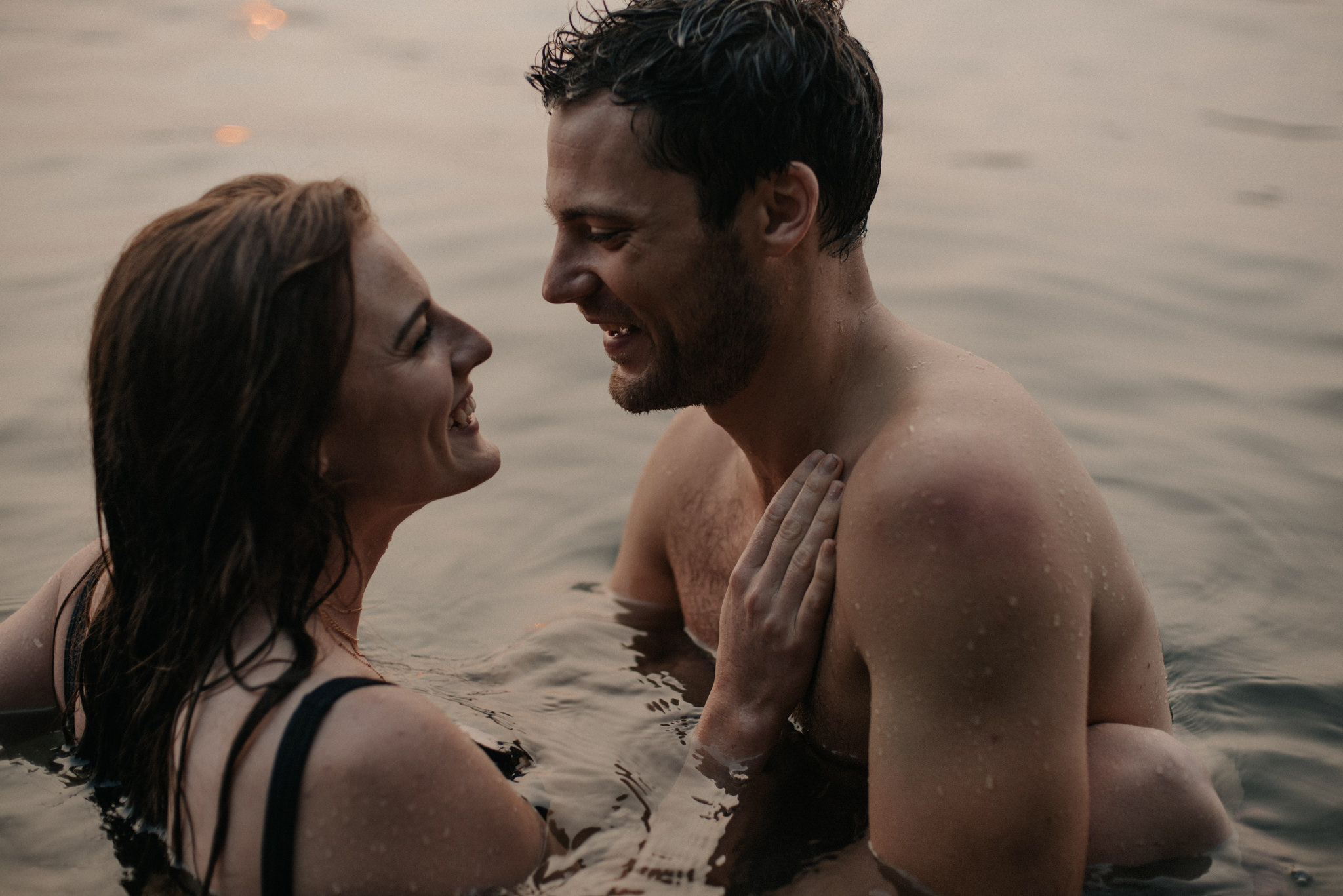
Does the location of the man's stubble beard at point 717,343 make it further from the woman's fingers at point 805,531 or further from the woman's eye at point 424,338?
the woman's eye at point 424,338

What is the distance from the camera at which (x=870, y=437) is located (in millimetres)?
2840

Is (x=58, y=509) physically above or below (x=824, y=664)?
below

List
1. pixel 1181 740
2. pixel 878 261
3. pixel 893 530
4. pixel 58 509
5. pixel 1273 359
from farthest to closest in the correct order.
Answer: pixel 878 261, pixel 1273 359, pixel 58 509, pixel 1181 740, pixel 893 530

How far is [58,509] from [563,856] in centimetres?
296

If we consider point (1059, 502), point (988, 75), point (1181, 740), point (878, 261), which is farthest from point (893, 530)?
point (988, 75)

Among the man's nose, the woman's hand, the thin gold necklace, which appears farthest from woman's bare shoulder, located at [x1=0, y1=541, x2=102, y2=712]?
the woman's hand

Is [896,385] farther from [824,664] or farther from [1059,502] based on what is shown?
[824,664]

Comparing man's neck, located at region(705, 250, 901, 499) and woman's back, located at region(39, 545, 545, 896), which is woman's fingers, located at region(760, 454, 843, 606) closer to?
man's neck, located at region(705, 250, 901, 499)

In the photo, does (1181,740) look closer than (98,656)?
No

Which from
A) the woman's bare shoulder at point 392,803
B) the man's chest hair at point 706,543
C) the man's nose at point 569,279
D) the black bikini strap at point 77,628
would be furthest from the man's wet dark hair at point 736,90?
the black bikini strap at point 77,628

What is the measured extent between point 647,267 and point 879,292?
3978mm

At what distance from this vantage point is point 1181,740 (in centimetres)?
371

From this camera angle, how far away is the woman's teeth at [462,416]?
9.57 feet

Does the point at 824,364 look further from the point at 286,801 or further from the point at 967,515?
the point at 286,801
